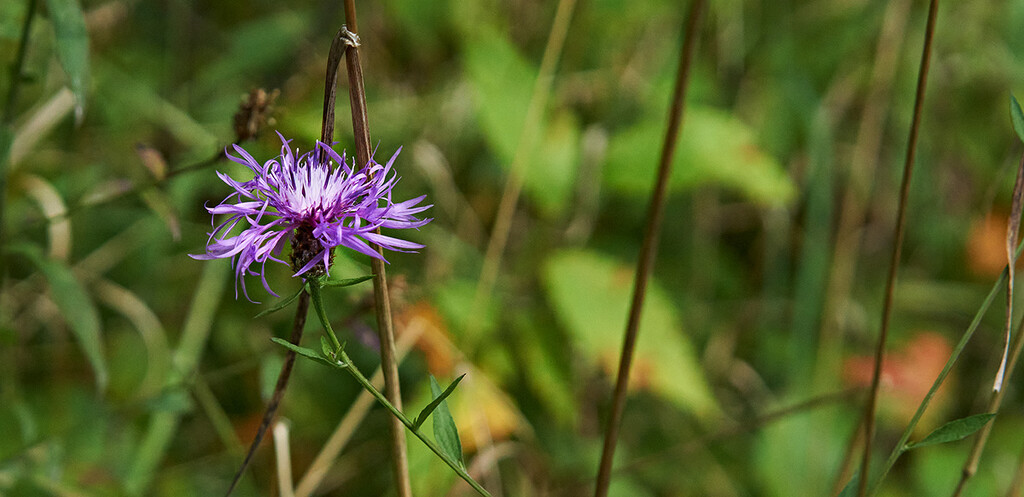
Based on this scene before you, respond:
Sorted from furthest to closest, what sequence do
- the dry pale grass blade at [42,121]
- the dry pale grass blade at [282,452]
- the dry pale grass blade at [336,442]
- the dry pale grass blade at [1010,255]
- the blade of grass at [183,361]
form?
the dry pale grass blade at [42,121], the blade of grass at [183,361], the dry pale grass blade at [336,442], the dry pale grass blade at [282,452], the dry pale grass blade at [1010,255]

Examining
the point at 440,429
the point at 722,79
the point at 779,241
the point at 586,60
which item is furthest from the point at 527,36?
the point at 440,429

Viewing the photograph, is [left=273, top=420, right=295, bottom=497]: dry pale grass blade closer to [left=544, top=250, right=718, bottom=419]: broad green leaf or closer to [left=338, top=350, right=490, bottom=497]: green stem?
[left=338, top=350, right=490, bottom=497]: green stem

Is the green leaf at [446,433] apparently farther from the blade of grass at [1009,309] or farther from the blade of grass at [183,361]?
the blade of grass at [183,361]

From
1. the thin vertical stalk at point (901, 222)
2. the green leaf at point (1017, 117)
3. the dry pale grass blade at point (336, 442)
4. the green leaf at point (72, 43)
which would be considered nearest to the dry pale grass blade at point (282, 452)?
the dry pale grass blade at point (336, 442)

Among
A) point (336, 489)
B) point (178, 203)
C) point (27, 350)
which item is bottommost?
point (336, 489)

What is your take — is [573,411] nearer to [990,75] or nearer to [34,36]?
[34,36]

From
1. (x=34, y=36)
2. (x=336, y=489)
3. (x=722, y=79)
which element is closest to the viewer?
(x=34, y=36)

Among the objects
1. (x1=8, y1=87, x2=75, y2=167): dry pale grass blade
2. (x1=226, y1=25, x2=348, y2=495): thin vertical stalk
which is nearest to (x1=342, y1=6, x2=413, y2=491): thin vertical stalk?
(x1=226, y1=25, x2=348, y2=495): thin vertical stalk
